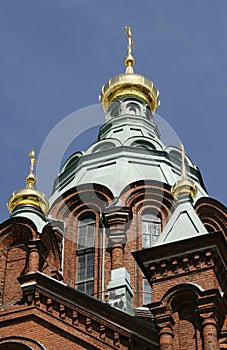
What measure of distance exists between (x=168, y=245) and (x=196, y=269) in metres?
0.79

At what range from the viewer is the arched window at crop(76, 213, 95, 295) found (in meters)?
29.2

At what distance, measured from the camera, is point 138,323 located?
20484 mm

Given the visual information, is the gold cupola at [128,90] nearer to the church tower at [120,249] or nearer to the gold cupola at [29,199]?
the church tower at [120,249]

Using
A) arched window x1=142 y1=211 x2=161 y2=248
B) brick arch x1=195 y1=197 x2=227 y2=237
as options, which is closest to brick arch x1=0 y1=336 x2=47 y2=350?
arched window x1=142 y1=211 x2=161 y2=248

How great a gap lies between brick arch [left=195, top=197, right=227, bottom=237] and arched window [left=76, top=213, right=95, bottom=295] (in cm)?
299

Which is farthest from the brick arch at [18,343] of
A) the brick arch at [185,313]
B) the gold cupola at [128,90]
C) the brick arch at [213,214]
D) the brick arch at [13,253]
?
the gold cupola at [128,90]

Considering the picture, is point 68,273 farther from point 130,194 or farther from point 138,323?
point 138,323

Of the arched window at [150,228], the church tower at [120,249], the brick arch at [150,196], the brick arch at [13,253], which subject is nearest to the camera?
the church tower at [120,249]

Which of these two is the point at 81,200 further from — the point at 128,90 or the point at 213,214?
the point at 128,90

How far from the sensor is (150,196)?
31172mm

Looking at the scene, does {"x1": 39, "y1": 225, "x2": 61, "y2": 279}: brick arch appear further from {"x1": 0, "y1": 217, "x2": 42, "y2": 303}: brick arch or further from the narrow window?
the narrow window

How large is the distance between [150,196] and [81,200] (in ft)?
6.19

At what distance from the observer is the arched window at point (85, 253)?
29.2 metres

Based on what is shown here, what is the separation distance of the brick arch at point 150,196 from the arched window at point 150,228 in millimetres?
189
